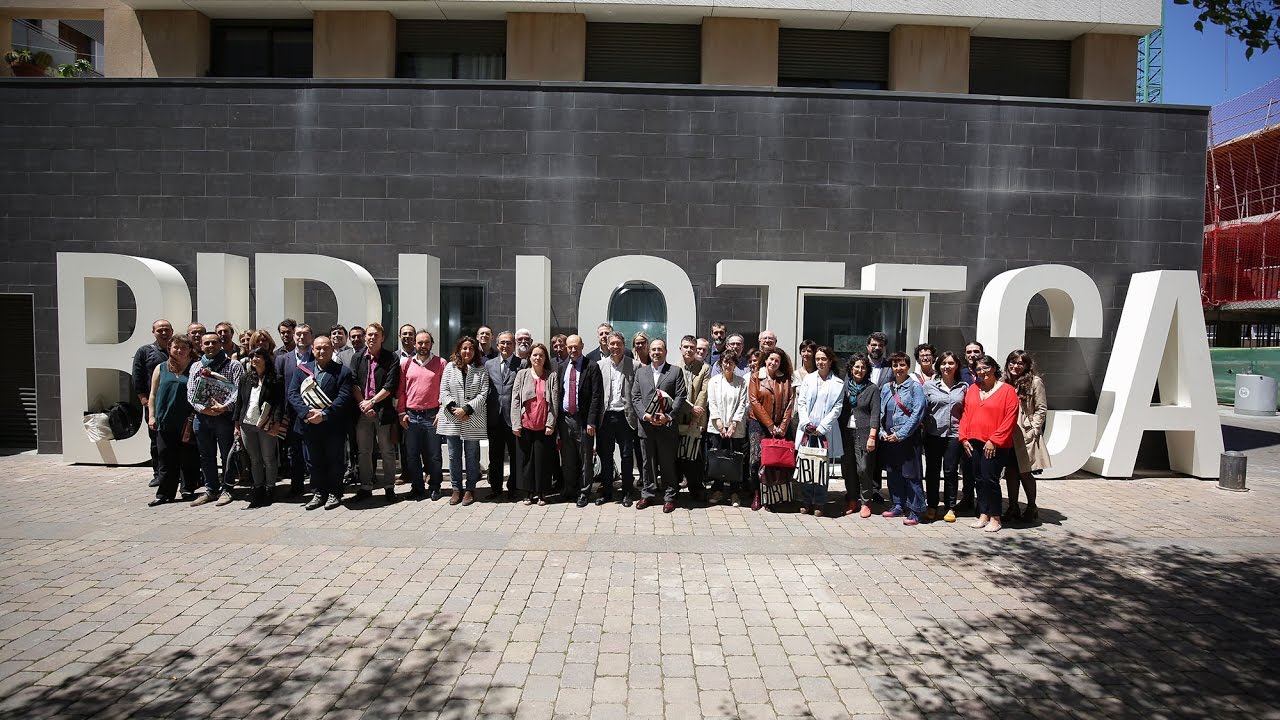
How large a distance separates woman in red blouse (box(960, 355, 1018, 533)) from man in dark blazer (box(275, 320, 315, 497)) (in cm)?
691

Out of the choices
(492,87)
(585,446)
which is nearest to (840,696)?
(585,446)

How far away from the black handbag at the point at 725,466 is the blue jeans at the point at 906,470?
1.55 meters

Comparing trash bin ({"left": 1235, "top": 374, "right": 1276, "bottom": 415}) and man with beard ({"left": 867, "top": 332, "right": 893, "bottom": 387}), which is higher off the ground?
man with beard ({"left": 867, "top": 332, "right": 893, "bottom": 387})

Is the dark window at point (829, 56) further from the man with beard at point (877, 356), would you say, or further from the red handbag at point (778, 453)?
the red handbag at point (778, 453)

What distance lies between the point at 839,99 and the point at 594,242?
420cm

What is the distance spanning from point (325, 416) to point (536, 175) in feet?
15.8

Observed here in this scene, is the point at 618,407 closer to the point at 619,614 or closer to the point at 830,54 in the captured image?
the point at 619,614

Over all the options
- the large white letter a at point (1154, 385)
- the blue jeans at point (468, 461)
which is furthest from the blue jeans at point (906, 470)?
the blue jeans at point (468, 461)

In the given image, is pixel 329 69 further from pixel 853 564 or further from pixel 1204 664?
pixel 1204 664

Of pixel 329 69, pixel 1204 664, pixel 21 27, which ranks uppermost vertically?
pixel 21 27

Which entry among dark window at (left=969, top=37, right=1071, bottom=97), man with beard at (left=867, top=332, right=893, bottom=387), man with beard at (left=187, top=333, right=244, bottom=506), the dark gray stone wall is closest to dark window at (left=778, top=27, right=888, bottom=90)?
dark window at (left=969, top=37, right=1071, bottom=97)

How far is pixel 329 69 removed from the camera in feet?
38.5

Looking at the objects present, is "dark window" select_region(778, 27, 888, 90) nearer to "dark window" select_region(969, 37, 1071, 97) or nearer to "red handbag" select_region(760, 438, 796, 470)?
"dark window" select_region(969, 37, 1071, 97)

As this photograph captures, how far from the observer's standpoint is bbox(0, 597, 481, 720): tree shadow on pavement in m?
3.57
